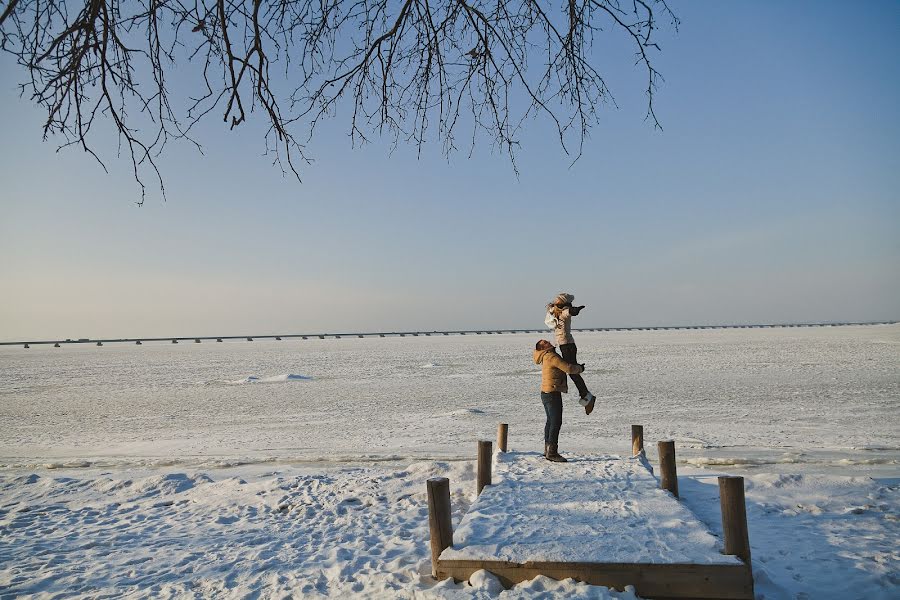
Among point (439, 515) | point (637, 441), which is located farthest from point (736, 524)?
point (637, 441)

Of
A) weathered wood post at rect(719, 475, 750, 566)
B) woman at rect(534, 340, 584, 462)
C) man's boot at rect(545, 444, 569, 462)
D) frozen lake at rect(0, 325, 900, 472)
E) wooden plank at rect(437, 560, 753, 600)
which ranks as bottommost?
frozen lake at rect(0, 325, 900, 472)

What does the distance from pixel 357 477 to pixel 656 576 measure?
423 centimetres

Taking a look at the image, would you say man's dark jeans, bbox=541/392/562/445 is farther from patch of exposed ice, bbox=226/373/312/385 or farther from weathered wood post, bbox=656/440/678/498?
patch of exposed ice, bbox=226/373/312/385

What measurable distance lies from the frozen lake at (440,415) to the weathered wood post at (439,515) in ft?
14.8

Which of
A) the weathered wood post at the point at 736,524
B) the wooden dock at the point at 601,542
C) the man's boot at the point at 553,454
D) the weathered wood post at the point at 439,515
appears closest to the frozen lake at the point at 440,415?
the man's boot at the point at 553,454

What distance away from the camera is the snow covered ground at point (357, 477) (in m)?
4.20

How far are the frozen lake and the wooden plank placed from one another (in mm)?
4570

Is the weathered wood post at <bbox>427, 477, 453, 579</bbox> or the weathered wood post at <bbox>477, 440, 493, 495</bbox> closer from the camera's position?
the weathered wood post at <bbox>427, 477, 453, 579</bbox>

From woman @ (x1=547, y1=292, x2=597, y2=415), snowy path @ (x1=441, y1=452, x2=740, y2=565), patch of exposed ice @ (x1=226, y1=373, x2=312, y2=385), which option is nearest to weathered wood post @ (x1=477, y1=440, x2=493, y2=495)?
snowy path @ (x1=441, y1=452, x2=740, y2=565)

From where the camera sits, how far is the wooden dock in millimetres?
3428

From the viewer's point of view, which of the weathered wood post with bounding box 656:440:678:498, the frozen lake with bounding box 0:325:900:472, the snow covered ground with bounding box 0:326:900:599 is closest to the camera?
the snow covered ground with bounding box 0:326:900:599

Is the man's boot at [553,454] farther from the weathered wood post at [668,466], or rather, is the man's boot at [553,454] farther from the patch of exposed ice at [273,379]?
the patch of exposed ice at [273,379]

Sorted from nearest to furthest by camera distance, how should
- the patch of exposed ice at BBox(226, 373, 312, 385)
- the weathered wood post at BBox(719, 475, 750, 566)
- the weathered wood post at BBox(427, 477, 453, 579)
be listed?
the weathered wood post at BBox(719, 475, 750, 566), the weathered wood post at BBox(427, 477, 453, 579), the patch of exposed ice at BBox(226, 373, 312, 385)

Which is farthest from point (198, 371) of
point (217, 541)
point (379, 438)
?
point (217, 541)
